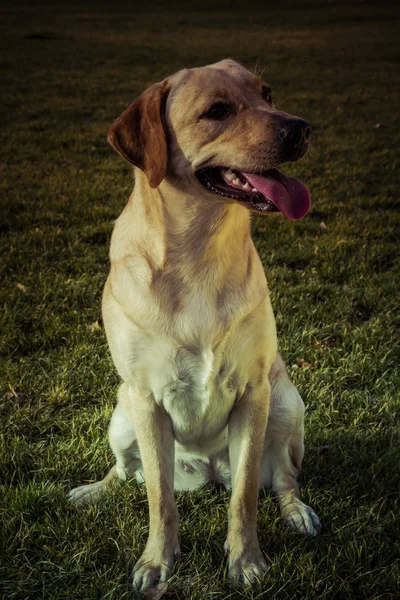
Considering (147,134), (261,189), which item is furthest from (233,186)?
(147,134)

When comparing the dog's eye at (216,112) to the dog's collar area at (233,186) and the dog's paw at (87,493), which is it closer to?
the dog's collar area at (233,186)

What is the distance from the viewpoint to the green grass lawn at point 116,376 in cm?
249

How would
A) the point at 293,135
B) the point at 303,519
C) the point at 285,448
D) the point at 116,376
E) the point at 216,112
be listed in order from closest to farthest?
the point at 293,135 → the point at 216,112 → the point at 303,519 → the point at 285,448 → the point at 116,376

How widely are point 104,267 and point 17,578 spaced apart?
2.97 m

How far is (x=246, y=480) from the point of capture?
2.53 m

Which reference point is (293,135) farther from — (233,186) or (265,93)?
(265,93)

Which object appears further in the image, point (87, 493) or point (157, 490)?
point (87, 493)

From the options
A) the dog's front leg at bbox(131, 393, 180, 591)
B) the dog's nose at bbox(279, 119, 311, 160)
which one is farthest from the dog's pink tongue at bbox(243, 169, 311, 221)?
the dog's front leg at bbox(131, 393, 180, 591)

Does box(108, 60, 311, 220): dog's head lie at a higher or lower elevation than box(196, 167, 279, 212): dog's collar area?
higher

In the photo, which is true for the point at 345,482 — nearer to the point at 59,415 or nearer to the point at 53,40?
the point at 59,415

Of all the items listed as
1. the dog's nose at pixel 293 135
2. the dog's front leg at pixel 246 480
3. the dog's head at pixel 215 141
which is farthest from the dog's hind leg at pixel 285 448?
the dog's nose at pixel 293 135

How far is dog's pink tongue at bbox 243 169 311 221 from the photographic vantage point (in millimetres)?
2275

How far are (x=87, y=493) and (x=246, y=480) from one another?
2.55ft

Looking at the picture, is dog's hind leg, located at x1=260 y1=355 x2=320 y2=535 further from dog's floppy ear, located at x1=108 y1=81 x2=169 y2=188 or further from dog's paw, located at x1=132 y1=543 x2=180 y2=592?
dog's floppy ear, located at x1=108 y1=81 x2=169 y2=188
